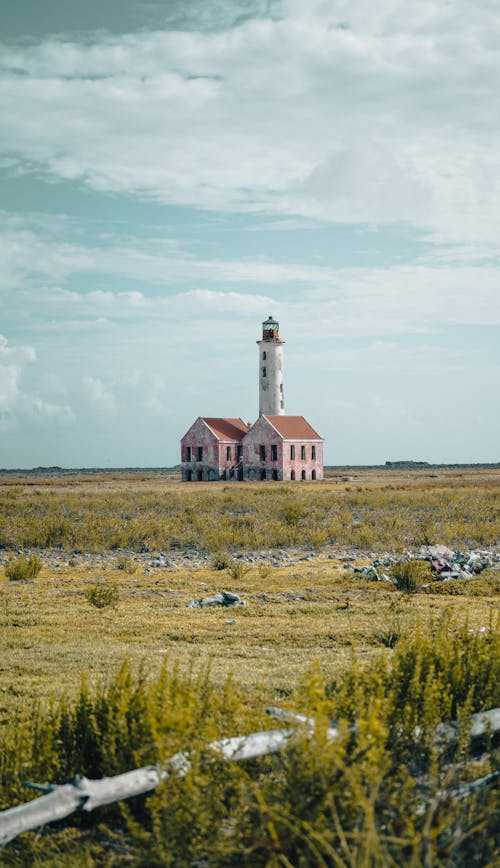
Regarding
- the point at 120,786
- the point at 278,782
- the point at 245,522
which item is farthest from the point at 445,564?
the point at 120,786

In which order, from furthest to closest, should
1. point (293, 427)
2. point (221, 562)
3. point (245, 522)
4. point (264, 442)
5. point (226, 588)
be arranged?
point (293, 427)
point (264, 442)
point (245, 522)
point (221, 562)
point (226, 588)

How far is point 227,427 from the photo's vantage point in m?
66.4

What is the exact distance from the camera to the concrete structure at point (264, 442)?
61.7 meters

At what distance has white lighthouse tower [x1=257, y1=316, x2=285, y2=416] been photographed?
66.1 m

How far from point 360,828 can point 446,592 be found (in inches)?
465

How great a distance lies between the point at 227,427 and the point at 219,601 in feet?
171

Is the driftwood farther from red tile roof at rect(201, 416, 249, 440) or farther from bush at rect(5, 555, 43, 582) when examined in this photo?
red tile roof at rect(201, 416, 249, 440)

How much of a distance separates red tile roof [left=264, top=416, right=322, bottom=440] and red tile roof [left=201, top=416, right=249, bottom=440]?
4.43 m

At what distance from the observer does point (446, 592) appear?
15.8 m

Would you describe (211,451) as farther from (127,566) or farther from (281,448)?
(127,566)

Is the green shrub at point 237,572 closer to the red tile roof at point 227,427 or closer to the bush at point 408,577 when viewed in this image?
the bush at point 408,577

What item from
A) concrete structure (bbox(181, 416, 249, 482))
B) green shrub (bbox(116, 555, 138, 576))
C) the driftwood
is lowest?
green shrub (bbox(116, 555, 138, 576))

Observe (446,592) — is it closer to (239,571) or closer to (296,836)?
(239,571)

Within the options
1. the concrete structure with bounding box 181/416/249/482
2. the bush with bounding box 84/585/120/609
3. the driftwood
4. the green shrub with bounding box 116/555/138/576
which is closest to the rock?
the green shrub with bounding box 116/555/138/576
